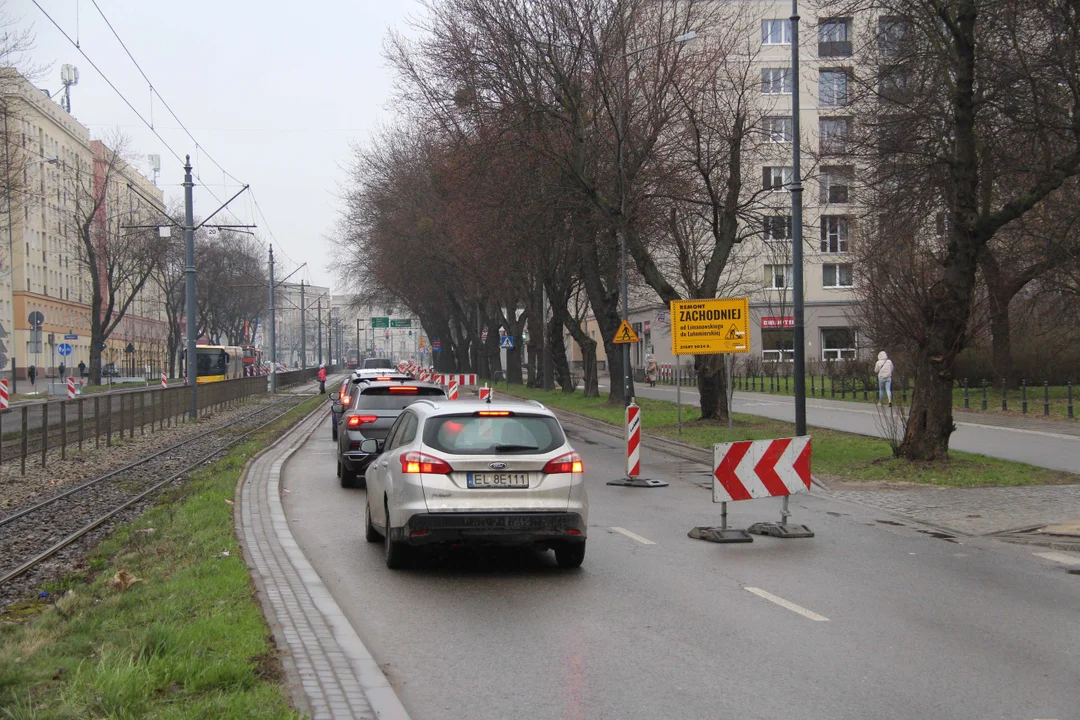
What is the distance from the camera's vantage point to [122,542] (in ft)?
39.2

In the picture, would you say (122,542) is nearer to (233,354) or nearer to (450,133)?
(450,133)

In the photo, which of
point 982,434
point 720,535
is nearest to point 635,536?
point 720,535

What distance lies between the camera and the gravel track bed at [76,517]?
36.1ft

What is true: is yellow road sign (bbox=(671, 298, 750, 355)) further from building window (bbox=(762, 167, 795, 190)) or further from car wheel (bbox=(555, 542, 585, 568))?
building window (bbox=(762, 167, 795, 190))

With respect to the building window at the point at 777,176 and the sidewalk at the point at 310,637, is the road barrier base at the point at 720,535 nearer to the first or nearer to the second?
the sidewalk at the point at 310,637

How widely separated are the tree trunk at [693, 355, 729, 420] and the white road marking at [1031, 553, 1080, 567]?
55.0 feet

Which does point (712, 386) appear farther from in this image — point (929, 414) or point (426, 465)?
point (426, 465)

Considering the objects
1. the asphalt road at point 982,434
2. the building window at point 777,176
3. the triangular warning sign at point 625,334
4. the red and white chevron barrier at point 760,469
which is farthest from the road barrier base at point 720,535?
the building window at point 777,176

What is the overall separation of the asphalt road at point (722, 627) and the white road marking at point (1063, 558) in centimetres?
16

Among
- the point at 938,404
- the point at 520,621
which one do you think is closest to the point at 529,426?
the point at 520,621

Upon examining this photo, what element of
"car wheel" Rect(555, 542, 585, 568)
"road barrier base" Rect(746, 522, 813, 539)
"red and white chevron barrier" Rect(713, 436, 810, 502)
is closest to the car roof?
"car wheel" Rect(555, 542, 585, 568)

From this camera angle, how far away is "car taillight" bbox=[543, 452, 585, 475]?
30.9 feet

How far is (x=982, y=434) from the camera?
24.6 metres

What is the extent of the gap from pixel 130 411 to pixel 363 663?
931 inches
